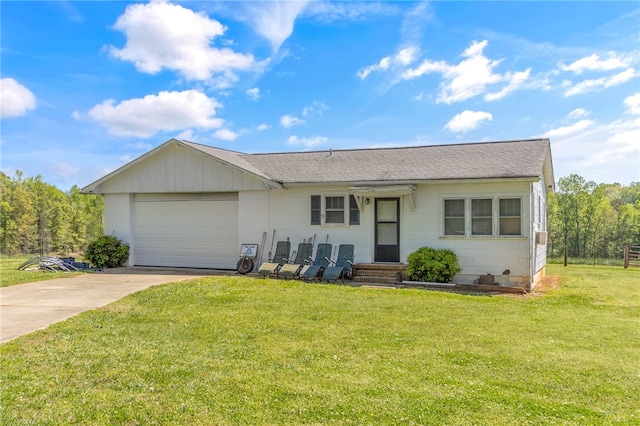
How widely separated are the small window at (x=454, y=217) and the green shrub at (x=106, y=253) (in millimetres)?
10887

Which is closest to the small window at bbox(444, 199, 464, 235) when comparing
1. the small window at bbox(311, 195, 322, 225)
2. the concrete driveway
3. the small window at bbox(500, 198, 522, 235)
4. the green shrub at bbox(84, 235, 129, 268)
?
the small window at bbox(500, 198, 522, 235)

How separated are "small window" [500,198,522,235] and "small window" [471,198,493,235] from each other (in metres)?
0.28

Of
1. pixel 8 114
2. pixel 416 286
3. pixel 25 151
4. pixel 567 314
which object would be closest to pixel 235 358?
pixel 567 314

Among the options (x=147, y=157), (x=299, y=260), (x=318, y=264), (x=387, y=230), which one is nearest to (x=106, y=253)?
(x=147, y=157)

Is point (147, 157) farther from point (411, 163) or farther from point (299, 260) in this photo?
point (411, 163)

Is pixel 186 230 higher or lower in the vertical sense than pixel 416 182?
lower

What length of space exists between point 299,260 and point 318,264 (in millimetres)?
634

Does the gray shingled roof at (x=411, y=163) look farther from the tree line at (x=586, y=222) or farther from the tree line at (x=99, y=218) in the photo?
the tree line at (x=586, y=222)

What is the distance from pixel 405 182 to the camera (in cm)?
1220

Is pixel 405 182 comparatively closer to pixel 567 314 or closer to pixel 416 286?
pixel 416 286

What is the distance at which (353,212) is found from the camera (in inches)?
519

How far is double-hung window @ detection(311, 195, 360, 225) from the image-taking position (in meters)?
13.2

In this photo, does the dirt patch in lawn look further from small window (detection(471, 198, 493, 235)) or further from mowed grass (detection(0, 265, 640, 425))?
mowed grass (detection(0, 265, 640, 425))

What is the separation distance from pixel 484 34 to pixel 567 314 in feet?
26.3
